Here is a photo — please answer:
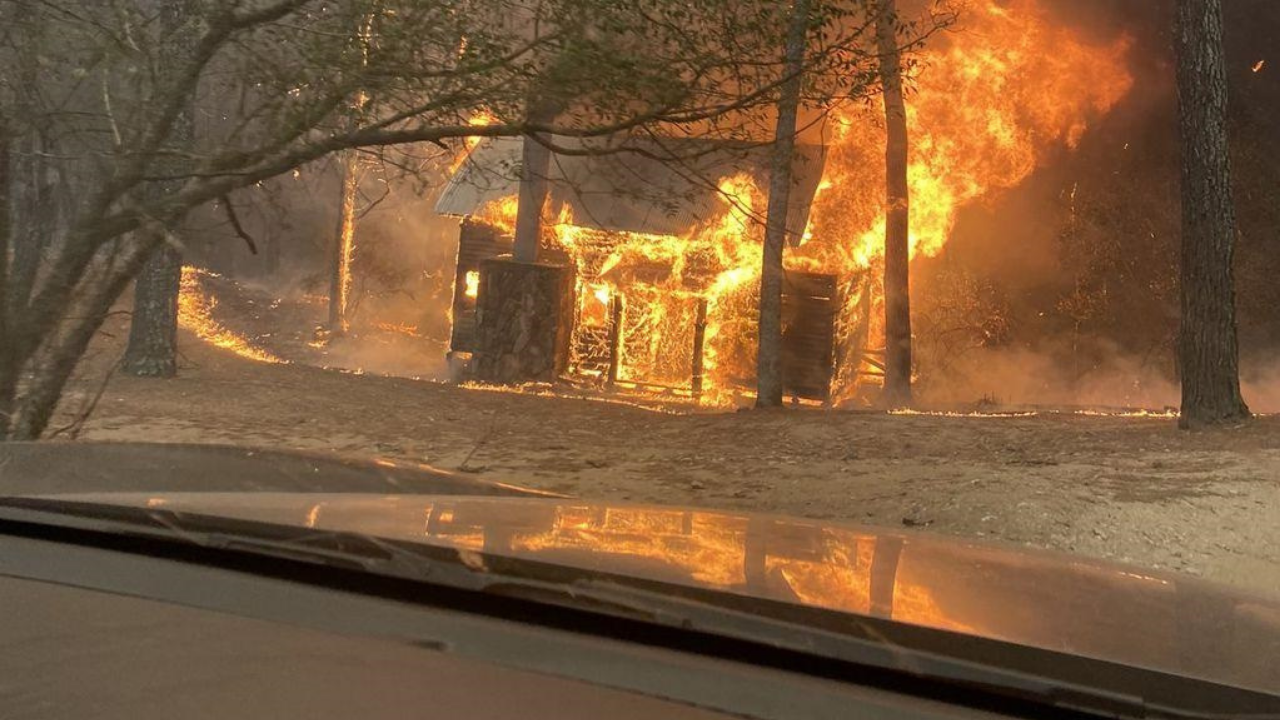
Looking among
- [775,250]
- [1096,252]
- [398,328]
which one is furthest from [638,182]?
[398,328]

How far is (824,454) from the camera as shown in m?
12.5

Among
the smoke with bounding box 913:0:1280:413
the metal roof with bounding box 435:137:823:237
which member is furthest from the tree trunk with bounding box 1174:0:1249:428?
the smoke with bounding box 913:0:1280:413

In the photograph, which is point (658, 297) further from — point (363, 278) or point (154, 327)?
point (363, 278)

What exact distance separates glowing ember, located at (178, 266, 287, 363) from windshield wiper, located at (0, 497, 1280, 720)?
21314mm

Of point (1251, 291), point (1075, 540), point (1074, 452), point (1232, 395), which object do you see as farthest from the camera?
point (1251, 291)

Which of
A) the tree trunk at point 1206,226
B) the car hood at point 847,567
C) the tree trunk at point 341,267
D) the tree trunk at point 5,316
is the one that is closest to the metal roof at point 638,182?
the tree trunk at point 5,316

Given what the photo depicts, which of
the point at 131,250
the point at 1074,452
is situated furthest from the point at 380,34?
the point at 1074,452

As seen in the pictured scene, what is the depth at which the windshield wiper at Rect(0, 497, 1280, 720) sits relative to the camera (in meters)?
2.13

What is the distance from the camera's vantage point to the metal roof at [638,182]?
8.34 metres

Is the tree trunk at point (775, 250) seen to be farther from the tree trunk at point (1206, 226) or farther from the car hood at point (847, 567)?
the car hood at point (847, 567)

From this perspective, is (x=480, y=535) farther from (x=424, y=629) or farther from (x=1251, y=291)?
(x=1251, y=291)

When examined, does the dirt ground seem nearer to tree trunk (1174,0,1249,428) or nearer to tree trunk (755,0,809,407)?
tree trunk (1174,0,1249,428)

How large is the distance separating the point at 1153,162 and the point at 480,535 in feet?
94.7

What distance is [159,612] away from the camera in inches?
98.5
